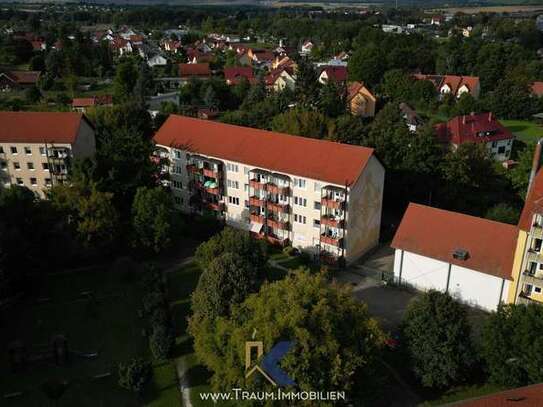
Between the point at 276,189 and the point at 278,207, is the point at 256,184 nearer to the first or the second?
the point at 276,189

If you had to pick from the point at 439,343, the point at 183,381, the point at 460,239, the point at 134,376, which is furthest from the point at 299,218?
the point at 134,376

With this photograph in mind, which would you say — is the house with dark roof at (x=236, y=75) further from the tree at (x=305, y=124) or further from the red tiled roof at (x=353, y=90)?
the tree at (x=305, y=124)

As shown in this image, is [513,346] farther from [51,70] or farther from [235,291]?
[51,70]

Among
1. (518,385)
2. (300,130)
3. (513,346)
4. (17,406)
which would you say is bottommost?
(17,406)

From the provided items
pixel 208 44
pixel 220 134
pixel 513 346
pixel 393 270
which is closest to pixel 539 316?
pixel 513 346

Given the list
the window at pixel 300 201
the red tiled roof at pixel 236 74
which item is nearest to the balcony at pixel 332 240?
the window at pixel 300 201

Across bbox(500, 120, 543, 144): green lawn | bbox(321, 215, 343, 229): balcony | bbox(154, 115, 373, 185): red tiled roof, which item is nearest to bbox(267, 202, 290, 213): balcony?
bbox(154, 115, 373, 185): red tiled roof

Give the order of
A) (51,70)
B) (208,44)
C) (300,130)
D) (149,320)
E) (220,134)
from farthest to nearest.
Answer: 1. (208,44)
2. (51,70)
3. (300,130)
4. (220,134)
5. (149,320)
